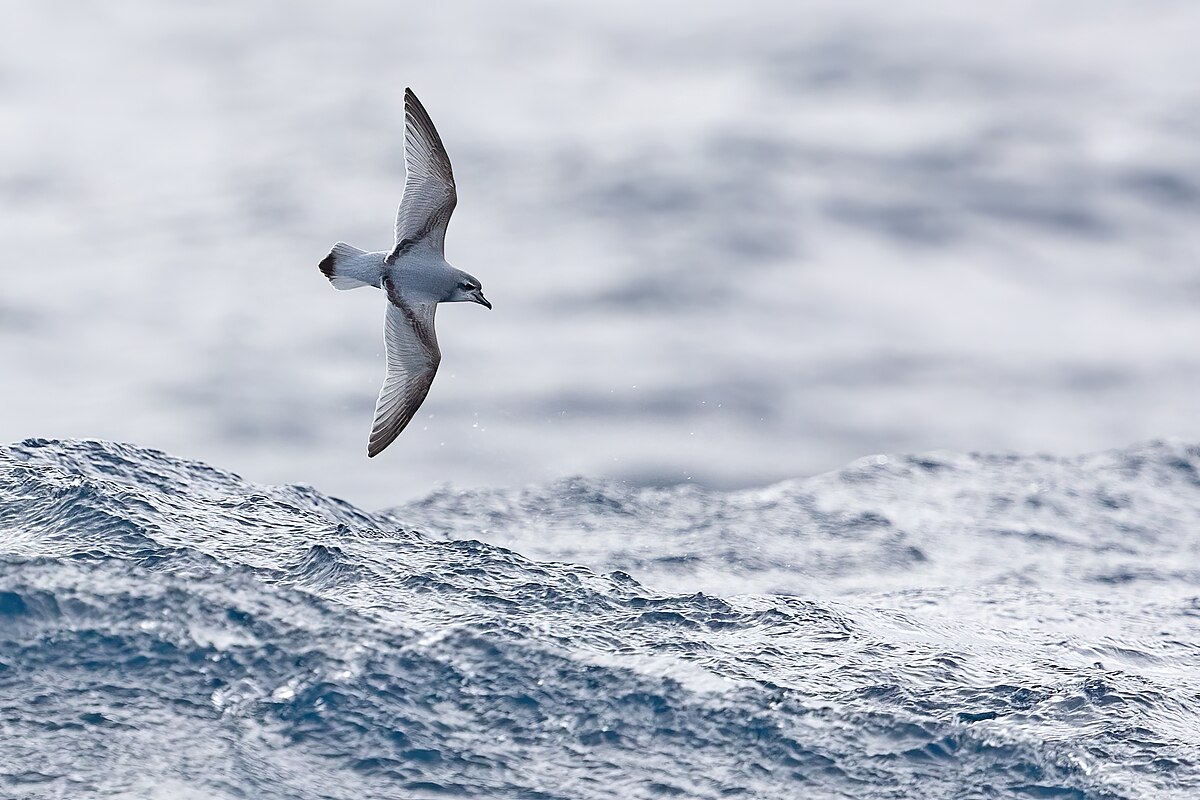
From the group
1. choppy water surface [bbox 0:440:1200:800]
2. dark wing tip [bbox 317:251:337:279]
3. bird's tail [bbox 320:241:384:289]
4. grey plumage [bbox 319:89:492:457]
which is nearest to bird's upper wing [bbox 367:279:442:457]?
grey plumage [bbox 319:89:492:457]

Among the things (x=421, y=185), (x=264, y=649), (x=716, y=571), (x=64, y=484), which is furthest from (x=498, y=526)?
(x=421, y=185)

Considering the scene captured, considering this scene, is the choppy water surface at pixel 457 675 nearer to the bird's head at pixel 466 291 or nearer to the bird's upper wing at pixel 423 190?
the bird's head at pixel 466 291

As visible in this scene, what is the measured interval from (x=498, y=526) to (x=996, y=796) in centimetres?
1483

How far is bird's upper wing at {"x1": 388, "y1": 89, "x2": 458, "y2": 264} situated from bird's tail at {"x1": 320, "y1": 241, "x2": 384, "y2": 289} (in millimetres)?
178

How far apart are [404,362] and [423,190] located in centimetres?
175

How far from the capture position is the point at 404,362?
15.2 m

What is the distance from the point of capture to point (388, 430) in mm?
14930

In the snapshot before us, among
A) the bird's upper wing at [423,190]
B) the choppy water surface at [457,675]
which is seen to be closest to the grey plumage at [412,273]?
the bird's upper wing at [423,190]

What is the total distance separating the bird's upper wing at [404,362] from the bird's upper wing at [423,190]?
0.56 metres

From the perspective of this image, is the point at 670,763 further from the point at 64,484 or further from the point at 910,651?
the point at 64,484

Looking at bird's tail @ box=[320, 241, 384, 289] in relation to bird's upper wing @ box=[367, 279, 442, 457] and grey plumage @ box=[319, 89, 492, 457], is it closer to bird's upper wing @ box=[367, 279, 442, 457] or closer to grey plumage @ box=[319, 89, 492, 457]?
grey plumage @ box=[319, 89, 492, 457]

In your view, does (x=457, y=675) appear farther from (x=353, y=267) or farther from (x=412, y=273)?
(x=353, y=267)

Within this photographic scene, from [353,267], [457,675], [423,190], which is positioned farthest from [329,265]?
[457,675]

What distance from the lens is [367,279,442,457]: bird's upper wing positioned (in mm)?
14969
